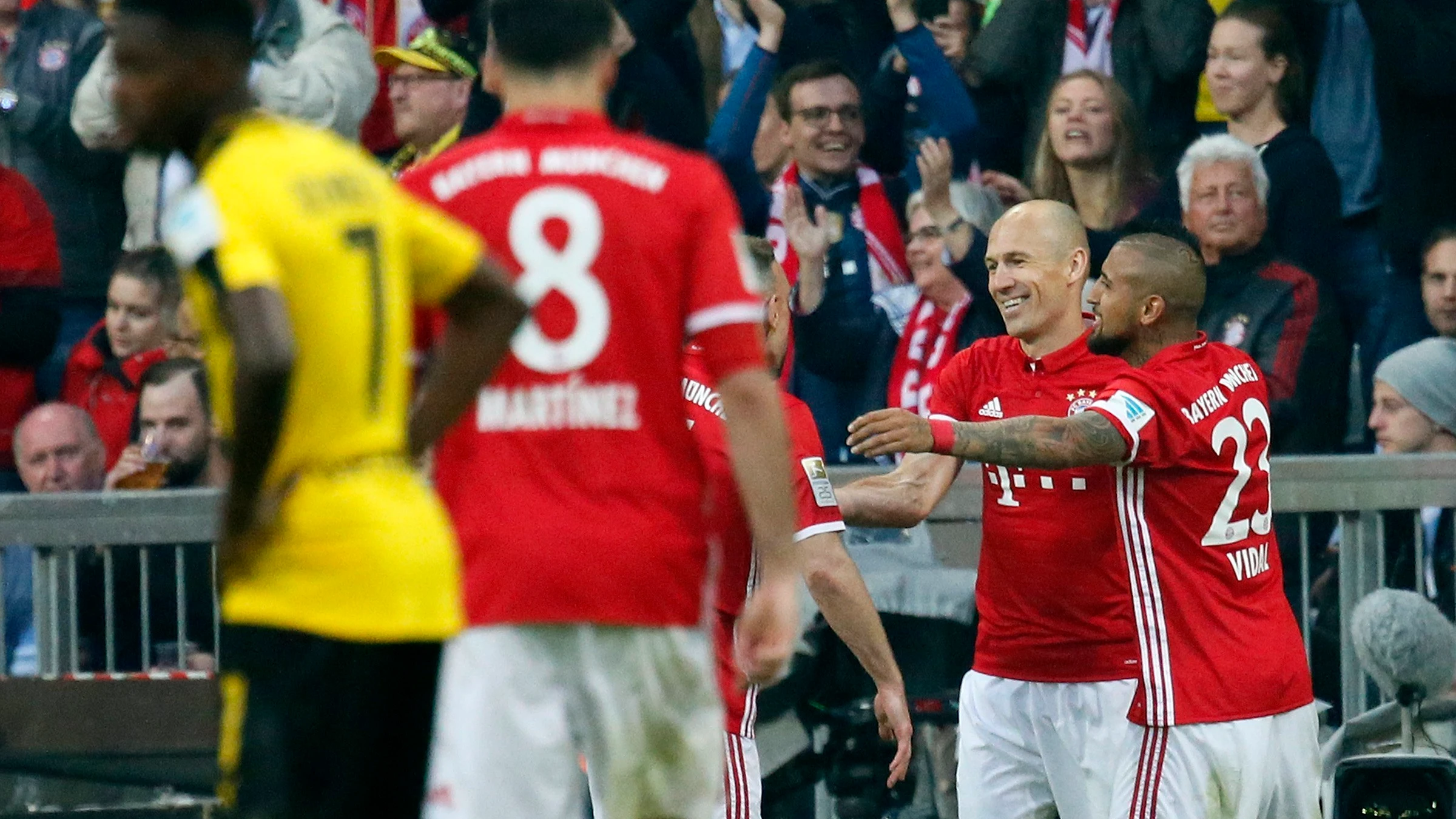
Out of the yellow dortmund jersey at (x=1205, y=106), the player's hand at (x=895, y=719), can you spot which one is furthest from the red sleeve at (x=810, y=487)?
the yellow dortmund jersey at (x=1205, y=106)

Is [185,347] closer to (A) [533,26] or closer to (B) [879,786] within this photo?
(B) [879,786]

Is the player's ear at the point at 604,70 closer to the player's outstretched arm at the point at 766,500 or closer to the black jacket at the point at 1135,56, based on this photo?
the player's outstretched arm at the point at 766,500

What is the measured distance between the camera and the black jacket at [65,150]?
1005 cm

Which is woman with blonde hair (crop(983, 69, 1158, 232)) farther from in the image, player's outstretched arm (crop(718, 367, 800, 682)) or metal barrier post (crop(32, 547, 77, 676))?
player's outstretched arm (crop(718, 367, 800, 682))

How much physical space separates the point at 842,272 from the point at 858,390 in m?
0.51

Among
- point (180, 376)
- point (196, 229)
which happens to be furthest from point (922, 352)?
point (196, 229)

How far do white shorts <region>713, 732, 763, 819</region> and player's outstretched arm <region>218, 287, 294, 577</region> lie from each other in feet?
9.51

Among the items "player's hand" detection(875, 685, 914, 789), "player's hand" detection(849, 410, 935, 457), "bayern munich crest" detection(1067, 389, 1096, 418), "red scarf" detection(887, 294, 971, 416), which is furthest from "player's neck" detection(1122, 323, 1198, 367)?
"red scarf" detection(887, 294, 971, 416)

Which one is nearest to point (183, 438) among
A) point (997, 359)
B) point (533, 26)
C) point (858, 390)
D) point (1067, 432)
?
point (858, 390)

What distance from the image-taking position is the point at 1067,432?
609 centimetres

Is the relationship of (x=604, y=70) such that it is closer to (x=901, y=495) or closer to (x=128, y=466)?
(x=901, y=495)

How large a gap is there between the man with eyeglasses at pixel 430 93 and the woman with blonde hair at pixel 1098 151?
2.55 m

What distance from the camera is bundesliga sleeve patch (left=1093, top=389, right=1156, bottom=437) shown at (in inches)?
240

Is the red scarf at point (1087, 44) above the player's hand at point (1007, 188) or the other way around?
above
